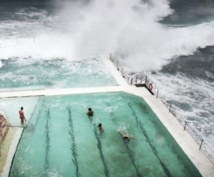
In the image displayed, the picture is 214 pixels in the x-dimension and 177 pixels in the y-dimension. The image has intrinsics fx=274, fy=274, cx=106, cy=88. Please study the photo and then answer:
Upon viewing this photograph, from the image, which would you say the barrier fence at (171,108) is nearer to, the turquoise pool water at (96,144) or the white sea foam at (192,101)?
the white sea foam at (192,101)

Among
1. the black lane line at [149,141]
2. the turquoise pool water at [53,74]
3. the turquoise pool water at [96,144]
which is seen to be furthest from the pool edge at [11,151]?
the black lane line at [149,141]

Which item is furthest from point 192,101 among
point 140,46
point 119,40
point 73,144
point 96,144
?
point 119,40

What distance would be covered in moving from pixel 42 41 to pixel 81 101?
14755 mm

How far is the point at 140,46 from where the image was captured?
28906mm

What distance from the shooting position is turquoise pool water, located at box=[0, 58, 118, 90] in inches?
732

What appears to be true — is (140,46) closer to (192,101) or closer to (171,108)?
(192,101)

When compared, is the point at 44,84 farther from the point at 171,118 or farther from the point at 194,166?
the point at 194,166

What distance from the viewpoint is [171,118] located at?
14664 mm

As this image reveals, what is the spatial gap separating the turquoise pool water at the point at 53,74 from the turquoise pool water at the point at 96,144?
97.7 inches

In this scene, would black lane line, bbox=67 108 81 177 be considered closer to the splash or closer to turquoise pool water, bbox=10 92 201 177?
turquoise pool water, bbox=10 92 201 177

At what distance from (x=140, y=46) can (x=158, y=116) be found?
50.2 ft

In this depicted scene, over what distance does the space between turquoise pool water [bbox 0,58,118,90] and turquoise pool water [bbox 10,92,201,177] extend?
2.48 m

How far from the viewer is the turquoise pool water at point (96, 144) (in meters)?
11.1

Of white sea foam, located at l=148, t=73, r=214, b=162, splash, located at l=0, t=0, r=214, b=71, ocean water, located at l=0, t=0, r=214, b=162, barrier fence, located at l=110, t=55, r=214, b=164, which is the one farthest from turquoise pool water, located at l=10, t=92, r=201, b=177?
splash, located at l=0, t=0, r=214, b=71
